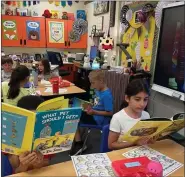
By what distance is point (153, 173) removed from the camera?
820mm

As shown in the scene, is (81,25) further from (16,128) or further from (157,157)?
(16,128)

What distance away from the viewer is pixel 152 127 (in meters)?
1.06

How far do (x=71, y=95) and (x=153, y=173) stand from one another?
74.6 inches

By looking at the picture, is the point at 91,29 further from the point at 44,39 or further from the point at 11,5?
the point at 11,5

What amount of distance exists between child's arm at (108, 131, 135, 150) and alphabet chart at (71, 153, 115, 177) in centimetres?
19

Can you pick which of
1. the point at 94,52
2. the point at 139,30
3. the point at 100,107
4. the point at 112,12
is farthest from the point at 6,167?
the point at 94,52

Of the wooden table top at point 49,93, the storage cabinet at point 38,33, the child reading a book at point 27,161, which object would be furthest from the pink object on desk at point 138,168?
the storage cabinet at point 38,33

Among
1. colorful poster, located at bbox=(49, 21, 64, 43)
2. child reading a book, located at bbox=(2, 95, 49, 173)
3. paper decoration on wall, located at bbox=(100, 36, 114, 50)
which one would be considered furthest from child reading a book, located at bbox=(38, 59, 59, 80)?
child reading a book, located at bbox=(2, 95, 49, 173)

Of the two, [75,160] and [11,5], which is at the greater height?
[11,5]

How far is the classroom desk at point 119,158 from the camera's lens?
927 mm

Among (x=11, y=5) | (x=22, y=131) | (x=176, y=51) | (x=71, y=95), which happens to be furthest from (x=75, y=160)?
(x=11, y=5)

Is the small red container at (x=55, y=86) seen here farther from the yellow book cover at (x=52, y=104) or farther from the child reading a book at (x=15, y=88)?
the yellow book cover at (x=52, y=104)

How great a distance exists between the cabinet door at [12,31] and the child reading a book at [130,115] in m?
3.83

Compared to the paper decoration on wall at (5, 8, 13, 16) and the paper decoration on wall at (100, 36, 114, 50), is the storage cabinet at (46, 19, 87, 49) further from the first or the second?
the paper decoration on wall at (100, 36, 114, 50)
